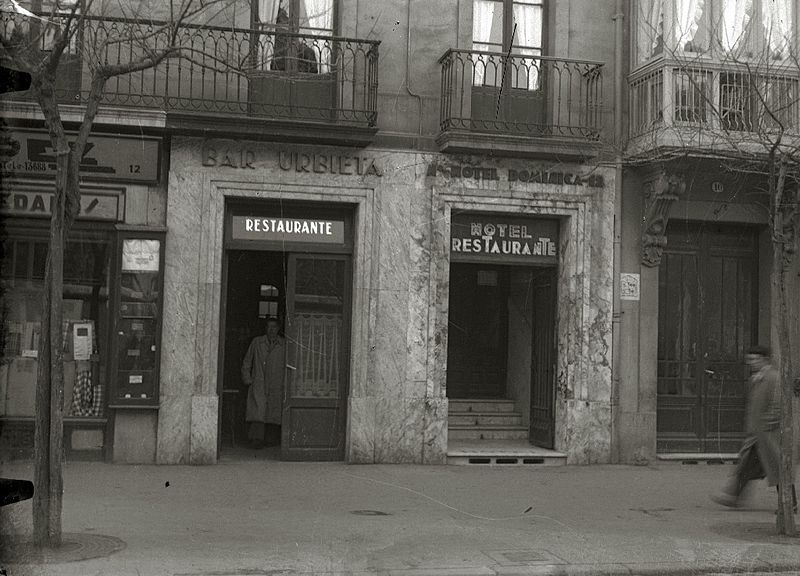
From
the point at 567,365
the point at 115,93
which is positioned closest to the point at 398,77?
the point at 115,93

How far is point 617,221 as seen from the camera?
1297 cm

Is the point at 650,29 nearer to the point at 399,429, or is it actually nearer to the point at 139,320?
the point at 399,429

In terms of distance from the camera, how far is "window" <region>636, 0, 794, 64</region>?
12523 mm

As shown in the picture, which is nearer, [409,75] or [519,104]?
[409,75]

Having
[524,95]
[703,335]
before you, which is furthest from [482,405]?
[524,95]

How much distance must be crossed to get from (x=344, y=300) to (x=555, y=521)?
474 centimetres

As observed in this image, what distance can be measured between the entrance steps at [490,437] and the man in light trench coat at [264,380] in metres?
2.59

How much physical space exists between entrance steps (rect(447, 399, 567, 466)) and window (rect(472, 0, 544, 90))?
4.91m

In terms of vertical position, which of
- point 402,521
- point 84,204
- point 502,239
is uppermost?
point 84,204

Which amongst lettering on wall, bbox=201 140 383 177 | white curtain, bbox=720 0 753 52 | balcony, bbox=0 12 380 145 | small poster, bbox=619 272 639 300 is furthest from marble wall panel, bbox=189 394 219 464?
white curtain, bbox=720 0 753 52

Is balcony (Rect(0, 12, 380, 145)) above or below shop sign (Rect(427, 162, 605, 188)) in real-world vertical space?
above

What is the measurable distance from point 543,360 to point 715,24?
5.28 m

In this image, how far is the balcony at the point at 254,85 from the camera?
11.4 metres

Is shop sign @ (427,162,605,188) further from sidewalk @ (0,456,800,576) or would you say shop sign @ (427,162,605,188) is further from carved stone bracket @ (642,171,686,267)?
sidewalk @ (0,456,800,576)
